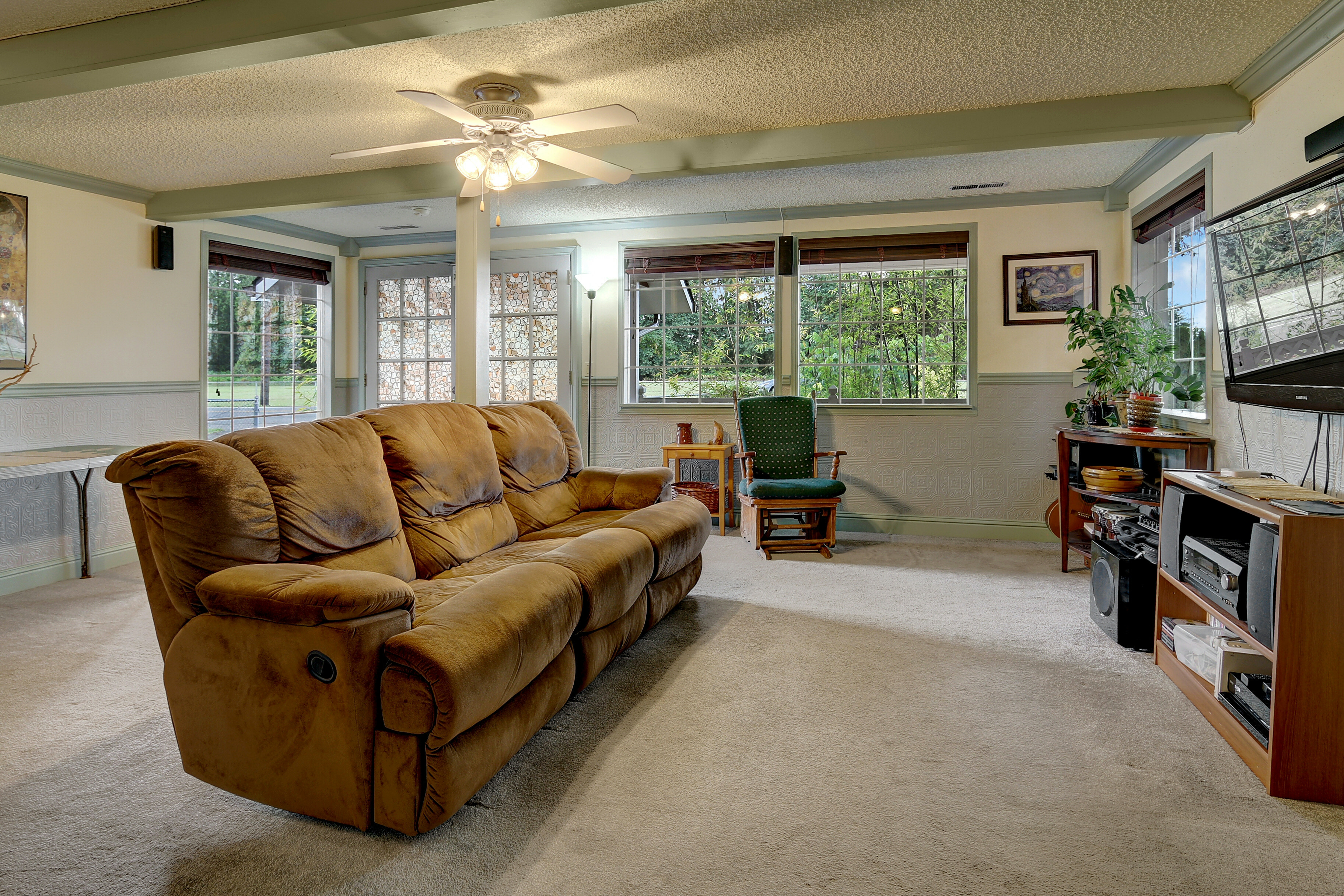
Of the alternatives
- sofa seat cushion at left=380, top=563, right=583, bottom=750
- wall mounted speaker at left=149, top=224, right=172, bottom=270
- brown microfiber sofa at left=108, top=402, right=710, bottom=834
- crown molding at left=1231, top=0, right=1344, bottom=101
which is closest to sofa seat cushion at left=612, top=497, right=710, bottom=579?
brown microfiber sofa at left=108, top=402, right=710, bottom=834

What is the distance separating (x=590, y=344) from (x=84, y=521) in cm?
343

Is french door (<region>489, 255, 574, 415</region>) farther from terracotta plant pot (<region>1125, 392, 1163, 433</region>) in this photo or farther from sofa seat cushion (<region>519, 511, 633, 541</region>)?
terracotta plant pot (<region>1125, 392, 1163, 433</region>)

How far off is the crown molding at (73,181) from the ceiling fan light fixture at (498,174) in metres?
2.91

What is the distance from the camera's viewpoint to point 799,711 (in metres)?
2.48

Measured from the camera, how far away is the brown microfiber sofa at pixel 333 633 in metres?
1.70

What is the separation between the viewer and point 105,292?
466cm

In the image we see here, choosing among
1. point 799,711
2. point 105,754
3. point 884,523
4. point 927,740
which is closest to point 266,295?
point 105,754

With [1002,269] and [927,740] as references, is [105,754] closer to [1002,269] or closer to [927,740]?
[927,740]

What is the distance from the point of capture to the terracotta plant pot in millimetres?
3904

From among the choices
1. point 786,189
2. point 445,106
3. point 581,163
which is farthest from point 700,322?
point 445,106

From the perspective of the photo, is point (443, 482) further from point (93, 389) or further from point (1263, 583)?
point (93, 389)

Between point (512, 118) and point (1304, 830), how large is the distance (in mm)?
3387

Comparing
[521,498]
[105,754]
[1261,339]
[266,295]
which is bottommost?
[105,754]

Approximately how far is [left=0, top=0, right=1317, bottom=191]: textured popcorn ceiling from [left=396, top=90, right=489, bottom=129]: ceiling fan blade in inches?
8.5
